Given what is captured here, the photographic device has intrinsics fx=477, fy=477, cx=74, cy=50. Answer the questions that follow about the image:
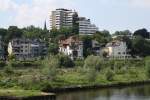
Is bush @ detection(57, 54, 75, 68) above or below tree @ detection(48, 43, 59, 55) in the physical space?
below

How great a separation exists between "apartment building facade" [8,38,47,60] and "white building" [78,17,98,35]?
4152 cm

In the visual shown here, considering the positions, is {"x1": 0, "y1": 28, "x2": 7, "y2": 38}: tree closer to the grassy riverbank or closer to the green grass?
the grassy riverbank

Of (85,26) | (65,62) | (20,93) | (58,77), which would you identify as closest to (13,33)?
(85,26)

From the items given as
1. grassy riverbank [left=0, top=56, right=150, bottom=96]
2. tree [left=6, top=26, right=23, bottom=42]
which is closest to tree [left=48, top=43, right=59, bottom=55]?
tree [left=6, top=26, right=23, bottom=42]

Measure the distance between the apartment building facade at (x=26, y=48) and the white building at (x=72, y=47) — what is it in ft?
19.5

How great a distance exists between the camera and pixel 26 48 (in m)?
138

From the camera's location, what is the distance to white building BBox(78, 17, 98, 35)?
18375 centimetres

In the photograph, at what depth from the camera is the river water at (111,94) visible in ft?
204

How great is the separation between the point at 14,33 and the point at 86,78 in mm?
75561

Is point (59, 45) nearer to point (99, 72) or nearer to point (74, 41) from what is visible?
point (74, 41)

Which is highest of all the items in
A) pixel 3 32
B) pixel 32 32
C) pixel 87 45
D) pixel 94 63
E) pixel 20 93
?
pixel 32 32

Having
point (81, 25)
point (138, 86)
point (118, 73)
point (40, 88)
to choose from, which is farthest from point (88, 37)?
point (40, 88)

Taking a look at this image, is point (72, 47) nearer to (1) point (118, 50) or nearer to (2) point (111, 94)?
(1) point (118, 50)

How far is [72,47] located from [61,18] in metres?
54.5
